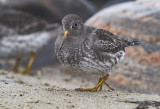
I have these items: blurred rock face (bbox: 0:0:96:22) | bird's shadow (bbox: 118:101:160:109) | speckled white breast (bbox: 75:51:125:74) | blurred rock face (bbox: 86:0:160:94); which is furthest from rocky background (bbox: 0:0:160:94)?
bird's shadow (bbox: 118:101:160:109)

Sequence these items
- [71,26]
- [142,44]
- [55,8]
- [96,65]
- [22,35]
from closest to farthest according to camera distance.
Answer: [96,65]
[71,26]
[142,44]
[22,35]
[55,8]

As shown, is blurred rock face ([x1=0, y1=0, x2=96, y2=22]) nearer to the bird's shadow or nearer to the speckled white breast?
the speckled white breast

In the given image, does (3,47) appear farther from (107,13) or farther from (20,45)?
(107,13)

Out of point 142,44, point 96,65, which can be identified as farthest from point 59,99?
point 142,44

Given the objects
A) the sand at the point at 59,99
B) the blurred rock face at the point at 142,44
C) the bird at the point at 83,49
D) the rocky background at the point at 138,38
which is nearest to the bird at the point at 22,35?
the rocky background at the point at 138,38

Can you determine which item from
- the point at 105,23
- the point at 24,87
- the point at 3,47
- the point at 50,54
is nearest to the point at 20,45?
the point at 3,47

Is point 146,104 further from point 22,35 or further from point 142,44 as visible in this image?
point 22,35

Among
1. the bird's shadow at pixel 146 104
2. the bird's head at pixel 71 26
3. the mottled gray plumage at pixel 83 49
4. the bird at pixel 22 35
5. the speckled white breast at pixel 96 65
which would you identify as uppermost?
the bird at pixel 22 35

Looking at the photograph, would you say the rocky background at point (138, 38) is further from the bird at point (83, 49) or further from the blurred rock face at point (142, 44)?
the bird at point (83, 49)
